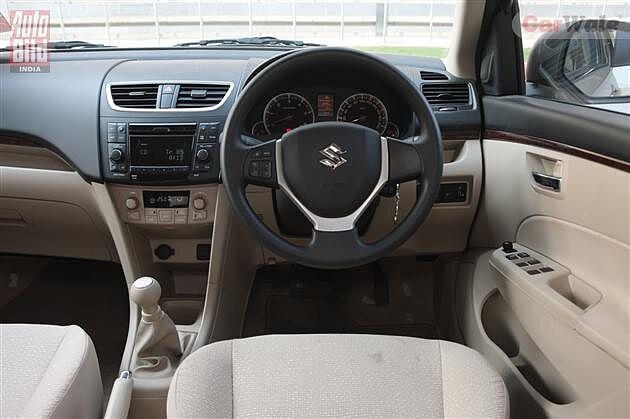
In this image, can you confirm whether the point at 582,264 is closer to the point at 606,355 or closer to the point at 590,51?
the point at 606,355

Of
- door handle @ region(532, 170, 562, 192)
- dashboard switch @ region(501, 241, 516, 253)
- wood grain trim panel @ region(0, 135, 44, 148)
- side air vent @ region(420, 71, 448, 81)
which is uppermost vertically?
side air vent @ region(420, 71, 448, 81)

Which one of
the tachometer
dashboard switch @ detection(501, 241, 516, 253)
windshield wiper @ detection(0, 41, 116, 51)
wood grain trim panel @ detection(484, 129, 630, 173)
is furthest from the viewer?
windshield wiper @ detection(0, 41, 116, 51)

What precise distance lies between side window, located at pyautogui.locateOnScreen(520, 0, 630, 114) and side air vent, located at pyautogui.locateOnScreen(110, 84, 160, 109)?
1153 millimetres

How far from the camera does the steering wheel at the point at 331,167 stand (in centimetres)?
129

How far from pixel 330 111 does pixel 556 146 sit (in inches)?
22.7

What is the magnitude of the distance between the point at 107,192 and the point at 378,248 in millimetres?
854

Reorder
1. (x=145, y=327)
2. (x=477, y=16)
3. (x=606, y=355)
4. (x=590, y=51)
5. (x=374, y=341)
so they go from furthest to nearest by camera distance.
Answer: (x=477, y=16)
(x=590, y=51)
(x=145, y=327)
(x=374, y=341)
(x=606, y=355)

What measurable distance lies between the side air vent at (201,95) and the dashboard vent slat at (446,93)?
0.63 m

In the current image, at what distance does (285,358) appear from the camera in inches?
46.0

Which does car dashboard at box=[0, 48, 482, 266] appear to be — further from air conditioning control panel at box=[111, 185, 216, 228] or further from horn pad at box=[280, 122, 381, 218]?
horn pad at box=[280, 122, 381, 218]

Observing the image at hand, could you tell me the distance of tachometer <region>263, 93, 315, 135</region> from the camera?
1463mm

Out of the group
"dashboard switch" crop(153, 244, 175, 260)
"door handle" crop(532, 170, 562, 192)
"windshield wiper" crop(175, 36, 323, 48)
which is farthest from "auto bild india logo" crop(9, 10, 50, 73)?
"door handle" crop(532, 170, 562, 192)

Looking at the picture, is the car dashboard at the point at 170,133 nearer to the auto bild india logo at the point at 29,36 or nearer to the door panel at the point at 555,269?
the auto bild india logo at the point at 29,36

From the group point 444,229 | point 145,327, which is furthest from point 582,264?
point 145,327
